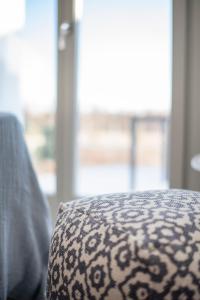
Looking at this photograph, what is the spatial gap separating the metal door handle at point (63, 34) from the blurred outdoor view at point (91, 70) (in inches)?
3.4

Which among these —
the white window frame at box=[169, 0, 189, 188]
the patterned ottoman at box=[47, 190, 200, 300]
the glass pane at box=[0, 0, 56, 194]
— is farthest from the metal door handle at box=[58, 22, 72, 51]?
the patterned ottoman at box=[47, 190, 200, 300]

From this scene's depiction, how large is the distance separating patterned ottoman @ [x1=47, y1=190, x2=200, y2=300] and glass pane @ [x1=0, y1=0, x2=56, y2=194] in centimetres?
128

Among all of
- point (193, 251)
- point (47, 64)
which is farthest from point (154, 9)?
point (193, 251)

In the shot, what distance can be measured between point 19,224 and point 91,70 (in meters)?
1.11

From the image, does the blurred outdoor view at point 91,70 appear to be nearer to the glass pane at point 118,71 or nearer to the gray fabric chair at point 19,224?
the glass pane at point 118,71

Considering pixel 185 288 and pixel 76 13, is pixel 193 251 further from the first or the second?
pixel 76 13

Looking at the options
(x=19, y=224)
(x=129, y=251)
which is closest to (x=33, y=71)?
(x=19, y=224)

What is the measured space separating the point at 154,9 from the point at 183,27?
0.26m

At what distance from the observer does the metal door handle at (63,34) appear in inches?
73.6

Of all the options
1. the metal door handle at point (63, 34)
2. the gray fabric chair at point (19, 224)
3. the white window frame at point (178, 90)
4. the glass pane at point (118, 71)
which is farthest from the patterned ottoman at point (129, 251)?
the metal door handle at point (63, 34)

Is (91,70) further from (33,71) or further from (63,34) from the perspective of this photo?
(33,71)

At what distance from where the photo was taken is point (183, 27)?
1.67 m

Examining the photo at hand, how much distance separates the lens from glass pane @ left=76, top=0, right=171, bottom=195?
189cm

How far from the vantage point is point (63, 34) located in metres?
1.89
